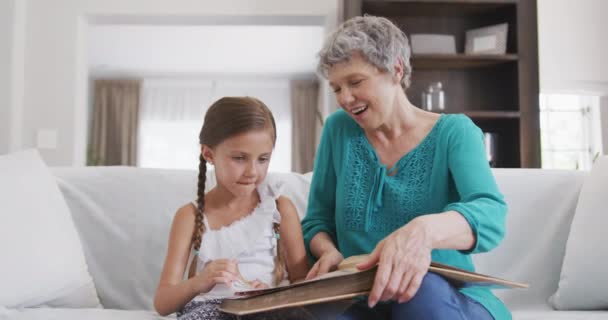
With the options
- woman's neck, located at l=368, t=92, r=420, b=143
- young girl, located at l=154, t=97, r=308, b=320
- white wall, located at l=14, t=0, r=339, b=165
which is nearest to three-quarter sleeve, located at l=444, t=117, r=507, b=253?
woman's neck, located at l=368, t=92, r=420, b=143

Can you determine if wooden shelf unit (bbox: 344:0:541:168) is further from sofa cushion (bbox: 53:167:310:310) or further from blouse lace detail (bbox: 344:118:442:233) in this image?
blouse lace detail (bbox: 344:118:442:233)

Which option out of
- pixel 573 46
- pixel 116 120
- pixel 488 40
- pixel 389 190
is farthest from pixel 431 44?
pixel 116 120

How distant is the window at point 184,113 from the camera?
7859mm

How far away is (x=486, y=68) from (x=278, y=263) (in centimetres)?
261

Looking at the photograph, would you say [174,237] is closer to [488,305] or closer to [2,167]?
[2,167]

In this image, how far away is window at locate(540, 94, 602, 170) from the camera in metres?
4.89

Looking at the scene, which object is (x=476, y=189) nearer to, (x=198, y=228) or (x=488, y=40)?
(x=198, y=228)

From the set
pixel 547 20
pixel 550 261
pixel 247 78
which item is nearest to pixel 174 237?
pixel 550 261

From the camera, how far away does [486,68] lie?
346 centimetres

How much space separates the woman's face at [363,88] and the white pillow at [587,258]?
2.21ft

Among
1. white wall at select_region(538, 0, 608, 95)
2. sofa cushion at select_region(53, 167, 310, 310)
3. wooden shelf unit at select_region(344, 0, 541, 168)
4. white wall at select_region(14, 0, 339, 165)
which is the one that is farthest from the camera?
white wall at select_region(538, 0, 608, 95)

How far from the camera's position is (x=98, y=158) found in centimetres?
782

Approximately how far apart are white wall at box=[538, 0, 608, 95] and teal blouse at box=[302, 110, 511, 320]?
121 inches

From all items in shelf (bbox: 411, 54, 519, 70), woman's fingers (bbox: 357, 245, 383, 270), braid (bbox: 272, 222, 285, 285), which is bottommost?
braid (bbox: 272, 222, 285, 285)
